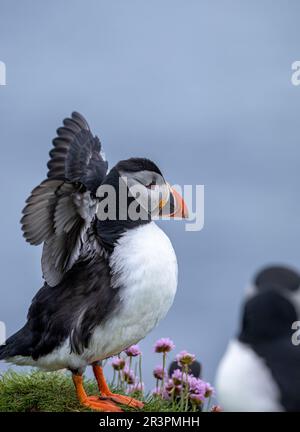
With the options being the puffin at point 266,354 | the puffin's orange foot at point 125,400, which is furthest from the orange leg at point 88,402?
the puffin at point 266,354

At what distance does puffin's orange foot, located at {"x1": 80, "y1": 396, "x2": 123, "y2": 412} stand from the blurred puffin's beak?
1.57 meters

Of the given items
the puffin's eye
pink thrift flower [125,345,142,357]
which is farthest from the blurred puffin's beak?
pink thrift flower [125,345,142,357]

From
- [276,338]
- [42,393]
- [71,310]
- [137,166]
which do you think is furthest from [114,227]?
[276,338]

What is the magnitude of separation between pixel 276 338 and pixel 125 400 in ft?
7.11

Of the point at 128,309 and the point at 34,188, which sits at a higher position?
the point at 34,188

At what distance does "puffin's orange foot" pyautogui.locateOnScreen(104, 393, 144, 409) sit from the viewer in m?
7.96

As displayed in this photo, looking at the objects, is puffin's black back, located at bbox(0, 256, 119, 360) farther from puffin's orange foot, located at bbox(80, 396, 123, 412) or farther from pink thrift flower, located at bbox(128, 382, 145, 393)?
pink thrift flower, located at bbox(128, 382, 145, 393)

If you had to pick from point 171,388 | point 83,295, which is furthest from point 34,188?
point 171,388

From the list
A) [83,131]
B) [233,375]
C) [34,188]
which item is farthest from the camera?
[83,131]

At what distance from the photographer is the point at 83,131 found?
28.0 ft

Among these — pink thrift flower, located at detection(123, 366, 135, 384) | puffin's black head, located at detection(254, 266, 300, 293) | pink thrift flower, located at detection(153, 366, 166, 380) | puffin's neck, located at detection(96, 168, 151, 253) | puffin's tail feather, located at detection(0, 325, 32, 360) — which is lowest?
pink thrift flower, located at detection(123, 366, 135, 384)

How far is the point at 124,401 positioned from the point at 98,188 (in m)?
1.75
